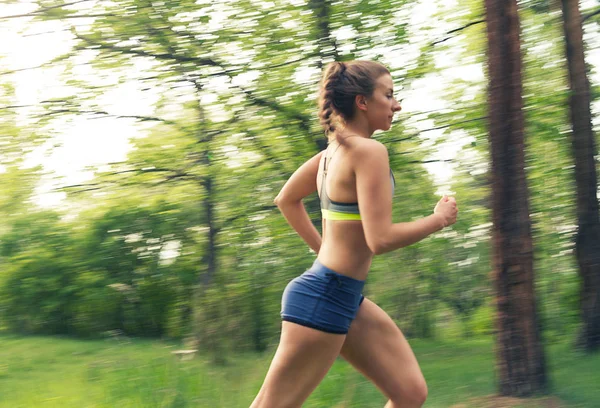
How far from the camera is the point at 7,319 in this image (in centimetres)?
1280

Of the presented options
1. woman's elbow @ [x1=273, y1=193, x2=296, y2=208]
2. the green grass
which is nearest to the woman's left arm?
woman's elbow @ [x1=273, y1=193, x2=296, y2=208]

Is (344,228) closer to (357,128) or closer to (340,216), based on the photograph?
(340,216)

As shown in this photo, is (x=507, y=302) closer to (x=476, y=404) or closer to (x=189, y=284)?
(x=476, y=404)

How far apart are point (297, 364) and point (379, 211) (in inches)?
27.6

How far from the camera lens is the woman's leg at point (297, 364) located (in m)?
3.15

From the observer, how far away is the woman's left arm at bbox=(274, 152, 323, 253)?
11.7ft

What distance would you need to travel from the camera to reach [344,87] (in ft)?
10.7

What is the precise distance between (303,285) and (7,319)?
1080cm

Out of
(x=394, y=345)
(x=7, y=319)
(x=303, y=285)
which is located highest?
(x=303, y=285)

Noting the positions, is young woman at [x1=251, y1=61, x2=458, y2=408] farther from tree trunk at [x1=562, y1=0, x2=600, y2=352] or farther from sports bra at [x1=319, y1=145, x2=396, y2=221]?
tree trunk at [x1=562, y1=0, x2=600, y2=352]

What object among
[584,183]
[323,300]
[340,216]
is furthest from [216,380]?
[584,183]

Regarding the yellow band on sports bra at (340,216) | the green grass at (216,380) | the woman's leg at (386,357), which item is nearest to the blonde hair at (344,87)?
the yellow band on sports bra at (340,216)

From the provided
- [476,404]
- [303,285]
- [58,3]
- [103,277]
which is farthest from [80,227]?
[303,285]

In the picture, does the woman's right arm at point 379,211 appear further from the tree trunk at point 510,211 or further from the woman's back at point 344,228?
the tree trunk at point 510,211
